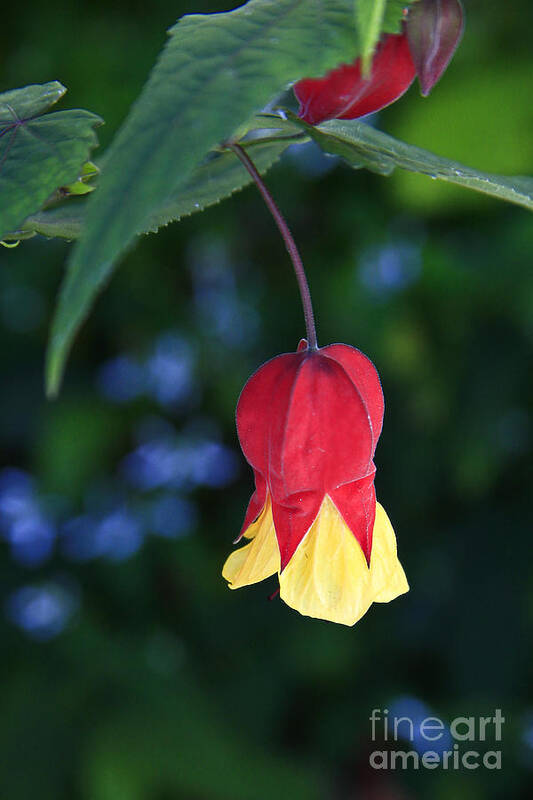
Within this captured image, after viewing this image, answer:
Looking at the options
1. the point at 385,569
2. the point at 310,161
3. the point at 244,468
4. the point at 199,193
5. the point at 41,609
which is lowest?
the point at 41,609

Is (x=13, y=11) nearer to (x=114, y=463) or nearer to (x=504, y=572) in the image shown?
(x=114, y=463)

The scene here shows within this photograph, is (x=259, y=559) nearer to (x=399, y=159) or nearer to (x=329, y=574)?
(x=329, y=574)

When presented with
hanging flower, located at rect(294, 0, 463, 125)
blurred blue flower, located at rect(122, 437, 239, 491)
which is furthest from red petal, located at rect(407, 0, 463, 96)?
blurred blue flower, located at rect(122, 437, 239, 491)

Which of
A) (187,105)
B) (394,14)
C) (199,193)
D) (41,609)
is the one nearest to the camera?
(187,105)

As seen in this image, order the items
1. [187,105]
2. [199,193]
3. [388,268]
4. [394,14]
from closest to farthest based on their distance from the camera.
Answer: [187,105], [394,14], [199,193], [388,268]

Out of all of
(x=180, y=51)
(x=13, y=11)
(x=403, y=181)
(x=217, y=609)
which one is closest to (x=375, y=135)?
(x=180, y=51)

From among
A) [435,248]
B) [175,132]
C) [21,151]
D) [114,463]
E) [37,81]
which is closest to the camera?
[175,132]

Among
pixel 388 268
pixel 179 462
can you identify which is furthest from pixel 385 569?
pixel 179 462

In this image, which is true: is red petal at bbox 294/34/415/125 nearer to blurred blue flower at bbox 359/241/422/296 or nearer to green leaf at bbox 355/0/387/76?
green leaf at bbox 355/0/387/76
